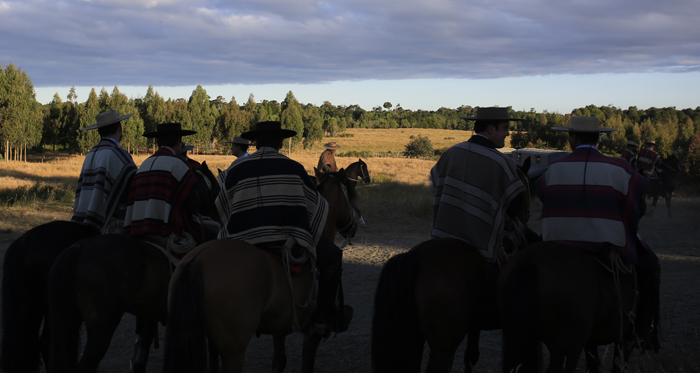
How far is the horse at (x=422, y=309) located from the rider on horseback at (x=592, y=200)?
829 mm

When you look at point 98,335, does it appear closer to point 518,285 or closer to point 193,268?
point 193,268

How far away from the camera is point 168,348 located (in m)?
2.85

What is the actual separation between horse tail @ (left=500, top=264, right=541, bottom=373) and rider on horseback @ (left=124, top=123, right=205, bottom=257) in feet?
8.64

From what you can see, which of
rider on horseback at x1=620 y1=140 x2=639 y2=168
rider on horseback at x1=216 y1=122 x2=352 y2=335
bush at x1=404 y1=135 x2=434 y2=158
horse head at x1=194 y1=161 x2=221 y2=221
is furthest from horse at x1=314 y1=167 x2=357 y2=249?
bush at x1=404 y1=135 x2=434 y2=158

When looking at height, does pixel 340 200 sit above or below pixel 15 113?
below

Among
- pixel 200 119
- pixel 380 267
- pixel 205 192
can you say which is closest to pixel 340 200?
pixel 205 192

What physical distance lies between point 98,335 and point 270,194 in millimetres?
1678

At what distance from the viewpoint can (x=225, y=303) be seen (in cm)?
296

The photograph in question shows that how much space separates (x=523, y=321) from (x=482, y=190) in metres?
1.02

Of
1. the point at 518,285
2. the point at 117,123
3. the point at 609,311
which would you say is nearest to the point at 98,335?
the point at 117,123

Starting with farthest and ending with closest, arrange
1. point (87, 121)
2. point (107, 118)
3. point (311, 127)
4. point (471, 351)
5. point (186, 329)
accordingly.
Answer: point (311, 127) < point (87, 121) < point (107, 118) < point (471, 351) < point (186, 329)

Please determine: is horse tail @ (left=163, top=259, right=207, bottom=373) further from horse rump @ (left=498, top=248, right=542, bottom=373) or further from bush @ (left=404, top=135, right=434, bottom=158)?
bush @ (left=404, top=135, right=434, bottom=158)

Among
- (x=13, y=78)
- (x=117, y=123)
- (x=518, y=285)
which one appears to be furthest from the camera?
(x=13, y=78)

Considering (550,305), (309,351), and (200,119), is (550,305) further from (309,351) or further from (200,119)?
(200,119)
